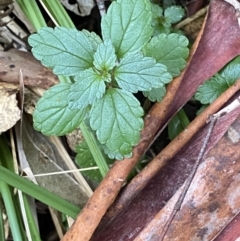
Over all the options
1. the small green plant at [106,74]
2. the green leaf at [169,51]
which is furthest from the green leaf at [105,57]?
the green leaf at [169,51]

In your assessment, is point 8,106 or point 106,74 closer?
point 106,74

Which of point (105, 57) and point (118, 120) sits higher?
point (105, 57)

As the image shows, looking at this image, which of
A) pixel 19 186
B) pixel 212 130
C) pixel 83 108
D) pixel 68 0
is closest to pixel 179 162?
pixel 212 130

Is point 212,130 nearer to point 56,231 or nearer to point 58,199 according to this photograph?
point 58,199

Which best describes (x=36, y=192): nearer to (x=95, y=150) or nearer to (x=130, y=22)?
(x=95, y=150)

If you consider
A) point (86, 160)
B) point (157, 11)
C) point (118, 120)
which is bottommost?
point (86, 160)

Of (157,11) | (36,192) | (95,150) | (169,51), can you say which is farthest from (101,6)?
(36,192)
